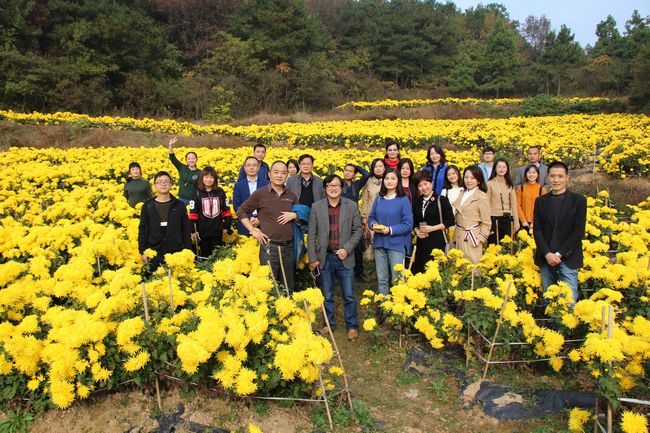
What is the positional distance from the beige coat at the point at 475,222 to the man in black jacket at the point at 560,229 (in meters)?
0.70

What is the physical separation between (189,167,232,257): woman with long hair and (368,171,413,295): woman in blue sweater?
2.09 metres

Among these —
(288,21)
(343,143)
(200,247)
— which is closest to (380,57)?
(288,21)

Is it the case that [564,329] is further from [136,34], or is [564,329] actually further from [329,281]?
[136,34]

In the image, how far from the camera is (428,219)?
5.31 m

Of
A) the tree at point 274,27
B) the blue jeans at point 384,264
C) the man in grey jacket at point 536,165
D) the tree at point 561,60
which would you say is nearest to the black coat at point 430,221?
the blue jeans at point 384,264

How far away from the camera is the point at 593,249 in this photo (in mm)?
4988

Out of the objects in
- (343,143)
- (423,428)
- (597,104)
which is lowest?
(423,428)

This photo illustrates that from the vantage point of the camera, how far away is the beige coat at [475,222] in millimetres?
5215

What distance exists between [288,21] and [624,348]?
1791 inches

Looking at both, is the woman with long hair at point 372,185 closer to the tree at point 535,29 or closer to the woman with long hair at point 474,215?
the woman with long hair at point 474,215

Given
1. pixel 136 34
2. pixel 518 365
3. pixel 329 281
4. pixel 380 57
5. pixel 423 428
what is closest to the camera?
pixel 423 428

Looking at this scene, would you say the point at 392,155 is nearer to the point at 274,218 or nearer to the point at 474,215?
the point at 474,215

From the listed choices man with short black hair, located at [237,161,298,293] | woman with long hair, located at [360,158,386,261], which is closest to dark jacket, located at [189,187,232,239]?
man with short black hair, located at [237,161,298,293]

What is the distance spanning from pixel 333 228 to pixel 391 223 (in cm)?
69
